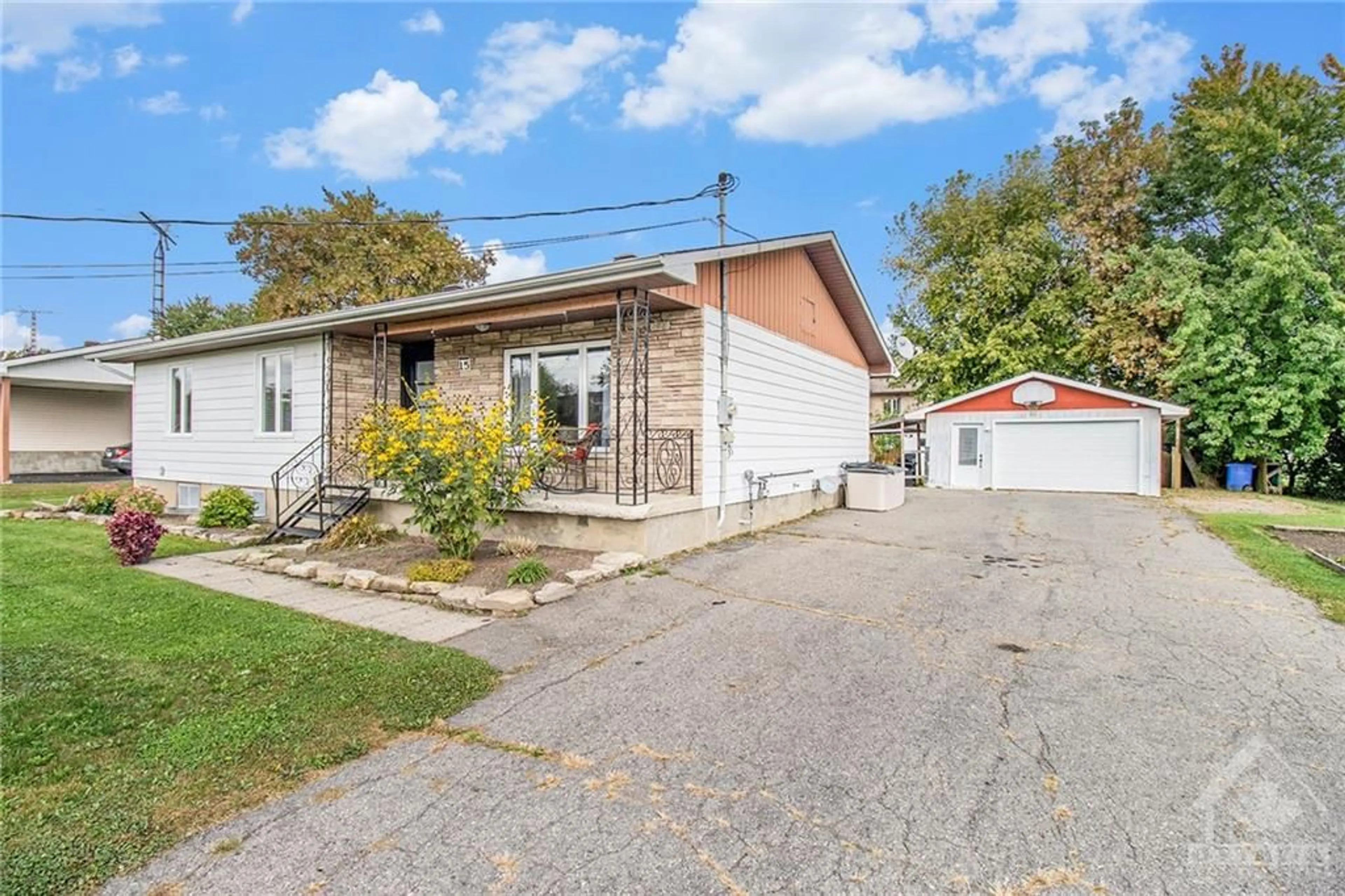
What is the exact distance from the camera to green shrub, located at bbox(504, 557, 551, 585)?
20.9 feet

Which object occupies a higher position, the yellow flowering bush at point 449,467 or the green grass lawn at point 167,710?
the yellow flowering bush at point 449,467

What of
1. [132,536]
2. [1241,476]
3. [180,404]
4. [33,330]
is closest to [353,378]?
[132,536]

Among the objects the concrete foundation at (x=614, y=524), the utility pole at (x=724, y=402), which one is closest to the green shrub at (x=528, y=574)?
the concrete foundation at (x=614, y=524)

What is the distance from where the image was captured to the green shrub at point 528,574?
637 centimetres

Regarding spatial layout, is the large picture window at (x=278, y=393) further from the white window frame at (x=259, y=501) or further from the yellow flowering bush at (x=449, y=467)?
the yellow flowering bush at (x=449, y=467)

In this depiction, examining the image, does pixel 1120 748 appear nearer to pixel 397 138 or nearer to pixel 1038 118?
pixel 397 138

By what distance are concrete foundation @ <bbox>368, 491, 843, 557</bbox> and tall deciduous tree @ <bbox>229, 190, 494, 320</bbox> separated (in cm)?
1902

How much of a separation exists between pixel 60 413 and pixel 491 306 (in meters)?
21.7

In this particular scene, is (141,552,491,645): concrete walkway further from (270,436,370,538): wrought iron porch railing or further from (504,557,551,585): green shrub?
(270,436,370,538): wrought iron porch railing

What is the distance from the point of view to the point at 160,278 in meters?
27.4

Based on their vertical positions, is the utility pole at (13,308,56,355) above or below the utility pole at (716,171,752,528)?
above

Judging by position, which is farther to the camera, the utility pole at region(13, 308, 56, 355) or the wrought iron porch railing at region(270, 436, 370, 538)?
the utility pole at region(13, 308, 56, 355)

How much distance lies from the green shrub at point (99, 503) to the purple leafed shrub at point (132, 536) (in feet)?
16.0

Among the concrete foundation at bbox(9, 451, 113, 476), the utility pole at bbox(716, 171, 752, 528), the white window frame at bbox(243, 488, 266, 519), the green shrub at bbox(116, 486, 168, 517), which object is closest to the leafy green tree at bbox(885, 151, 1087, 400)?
the utility pole at bbox(716, 171, 752, 528)
